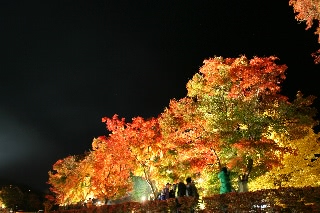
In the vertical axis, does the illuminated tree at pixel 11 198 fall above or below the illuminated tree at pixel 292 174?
above

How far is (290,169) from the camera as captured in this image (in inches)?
832

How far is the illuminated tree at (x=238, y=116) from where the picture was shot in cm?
1703

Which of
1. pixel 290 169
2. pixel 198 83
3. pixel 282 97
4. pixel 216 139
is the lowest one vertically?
pixel 290 169

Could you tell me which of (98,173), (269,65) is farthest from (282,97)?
(98,173)

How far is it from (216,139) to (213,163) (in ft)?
6.14

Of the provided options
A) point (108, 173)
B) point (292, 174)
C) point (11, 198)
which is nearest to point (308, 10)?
point (292, 174)

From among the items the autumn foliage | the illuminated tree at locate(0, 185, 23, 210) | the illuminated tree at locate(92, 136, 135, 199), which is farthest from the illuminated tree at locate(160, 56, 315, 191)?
the illuminated tree at locate(0, 185, 23, 210)

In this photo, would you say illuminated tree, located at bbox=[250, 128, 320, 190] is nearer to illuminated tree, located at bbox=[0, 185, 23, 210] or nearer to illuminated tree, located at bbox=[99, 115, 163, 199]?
illuminated tree, located at bbox=[99, 115, 163, 199]

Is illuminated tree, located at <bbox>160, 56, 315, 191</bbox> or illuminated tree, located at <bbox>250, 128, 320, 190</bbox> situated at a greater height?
illuminated tree, located at <bbox>160, 56, 315, 191</bbox>

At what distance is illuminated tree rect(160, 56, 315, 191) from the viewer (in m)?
17.0

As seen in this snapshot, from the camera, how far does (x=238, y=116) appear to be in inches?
683

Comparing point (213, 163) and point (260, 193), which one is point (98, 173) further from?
point (260, 193)

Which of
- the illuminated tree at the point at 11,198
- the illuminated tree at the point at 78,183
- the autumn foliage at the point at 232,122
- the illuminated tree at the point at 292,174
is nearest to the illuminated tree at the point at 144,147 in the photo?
the autumn foliage at the point at 232,122

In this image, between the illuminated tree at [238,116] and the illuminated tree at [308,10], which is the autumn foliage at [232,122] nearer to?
the illuminated tree at [238,116]
